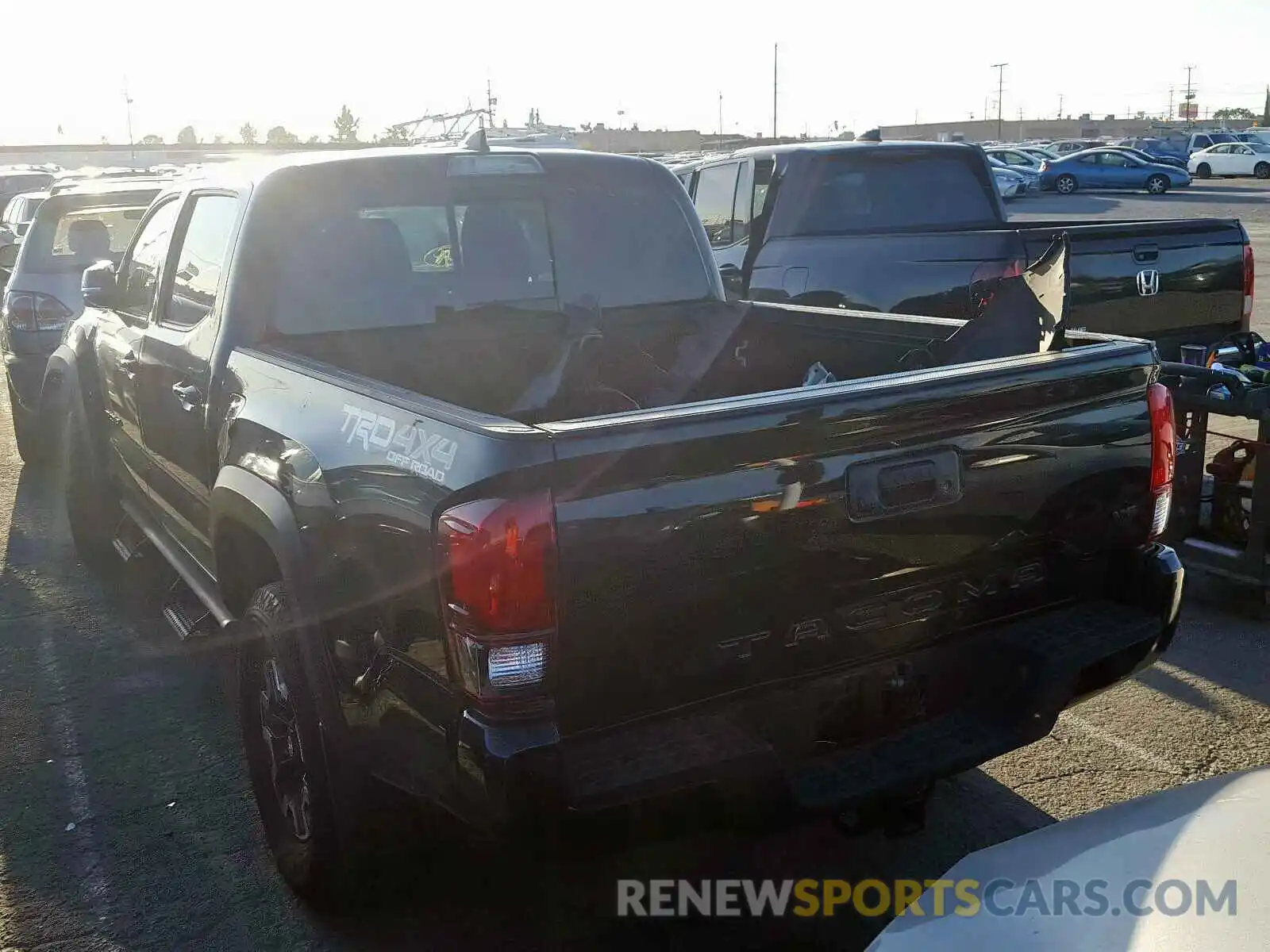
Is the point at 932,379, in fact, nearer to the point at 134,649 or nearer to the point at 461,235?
the point at 461,235

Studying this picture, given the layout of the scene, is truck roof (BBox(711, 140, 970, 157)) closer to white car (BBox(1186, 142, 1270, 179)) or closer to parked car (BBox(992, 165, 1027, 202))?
parked car (BBox(992, 165, 1027, 202))

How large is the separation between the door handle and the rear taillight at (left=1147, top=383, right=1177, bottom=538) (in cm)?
301

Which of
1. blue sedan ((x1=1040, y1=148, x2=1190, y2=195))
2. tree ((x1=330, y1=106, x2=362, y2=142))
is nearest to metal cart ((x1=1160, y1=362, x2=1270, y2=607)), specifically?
blue sedan ((x1=1040, y1=148, x2=1190, y2=195))

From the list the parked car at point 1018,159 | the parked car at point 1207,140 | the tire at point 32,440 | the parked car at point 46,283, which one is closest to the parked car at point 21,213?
the parked car at point 46,283

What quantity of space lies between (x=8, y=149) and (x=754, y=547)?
64974 millimetres

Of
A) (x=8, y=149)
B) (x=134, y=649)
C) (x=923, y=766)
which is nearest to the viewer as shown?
(x=923, y=766)

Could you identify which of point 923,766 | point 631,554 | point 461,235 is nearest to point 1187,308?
point 461,235

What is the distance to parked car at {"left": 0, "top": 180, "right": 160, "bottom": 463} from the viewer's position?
9031mm

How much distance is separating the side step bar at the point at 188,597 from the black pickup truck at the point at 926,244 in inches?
182

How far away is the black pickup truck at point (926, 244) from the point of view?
7176 millimetres

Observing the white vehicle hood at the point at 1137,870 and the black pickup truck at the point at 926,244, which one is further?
the black pickup truck at the point at 926,244

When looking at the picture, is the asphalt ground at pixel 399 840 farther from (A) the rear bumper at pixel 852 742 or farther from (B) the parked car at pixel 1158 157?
(B) the parked car at pixel 1158 157

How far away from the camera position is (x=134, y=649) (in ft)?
18.1

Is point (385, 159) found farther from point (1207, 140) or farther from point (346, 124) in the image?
point (346, 124)
